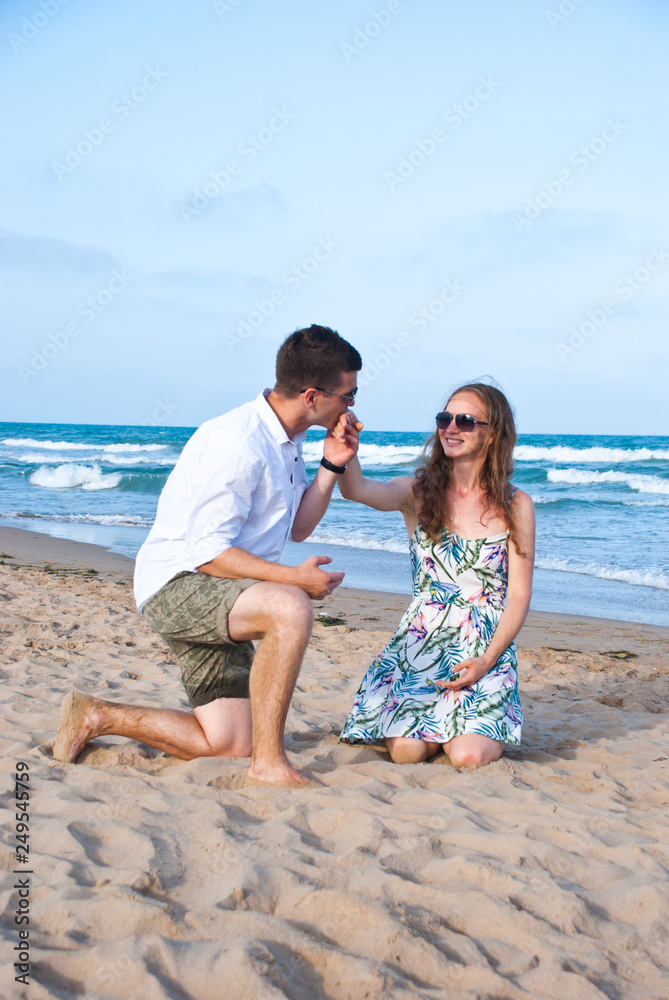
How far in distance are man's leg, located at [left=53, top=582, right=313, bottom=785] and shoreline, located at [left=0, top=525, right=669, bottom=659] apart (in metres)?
3.63

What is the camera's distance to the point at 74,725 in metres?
3.23

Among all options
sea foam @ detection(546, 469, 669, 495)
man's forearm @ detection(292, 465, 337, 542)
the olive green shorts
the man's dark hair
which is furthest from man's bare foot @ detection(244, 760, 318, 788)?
sea foam @ detection(546, 469, 669, 495)

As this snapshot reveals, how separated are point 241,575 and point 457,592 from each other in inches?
47.5

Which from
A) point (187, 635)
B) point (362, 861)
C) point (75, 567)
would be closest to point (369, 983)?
point (362, 861)

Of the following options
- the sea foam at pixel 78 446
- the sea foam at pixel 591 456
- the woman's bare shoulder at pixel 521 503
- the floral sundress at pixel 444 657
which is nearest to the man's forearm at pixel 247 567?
the floral sundress at pixel 444 657

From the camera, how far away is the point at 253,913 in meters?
2.07

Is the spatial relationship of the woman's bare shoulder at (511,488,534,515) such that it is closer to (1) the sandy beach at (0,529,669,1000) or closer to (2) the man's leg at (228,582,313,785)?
(1) the sandy beach at (0,529,669,1000)

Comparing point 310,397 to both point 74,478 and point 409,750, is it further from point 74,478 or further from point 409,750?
point 74,478

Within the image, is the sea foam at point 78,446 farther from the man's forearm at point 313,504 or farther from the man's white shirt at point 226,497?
the man's white shirt at point 226,497

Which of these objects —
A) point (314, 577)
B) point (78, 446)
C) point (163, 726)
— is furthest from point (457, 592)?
point (78, 446)

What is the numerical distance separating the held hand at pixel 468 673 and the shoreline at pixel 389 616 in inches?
114

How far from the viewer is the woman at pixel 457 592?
362 centimetres

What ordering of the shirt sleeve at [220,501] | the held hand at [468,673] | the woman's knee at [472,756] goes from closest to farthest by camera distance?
1. the shirt sleeve at [220,501]
2. the woman's knee at [472,756]
3. the held hand at [468,673]

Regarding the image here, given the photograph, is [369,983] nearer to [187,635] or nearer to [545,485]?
[187,635]
